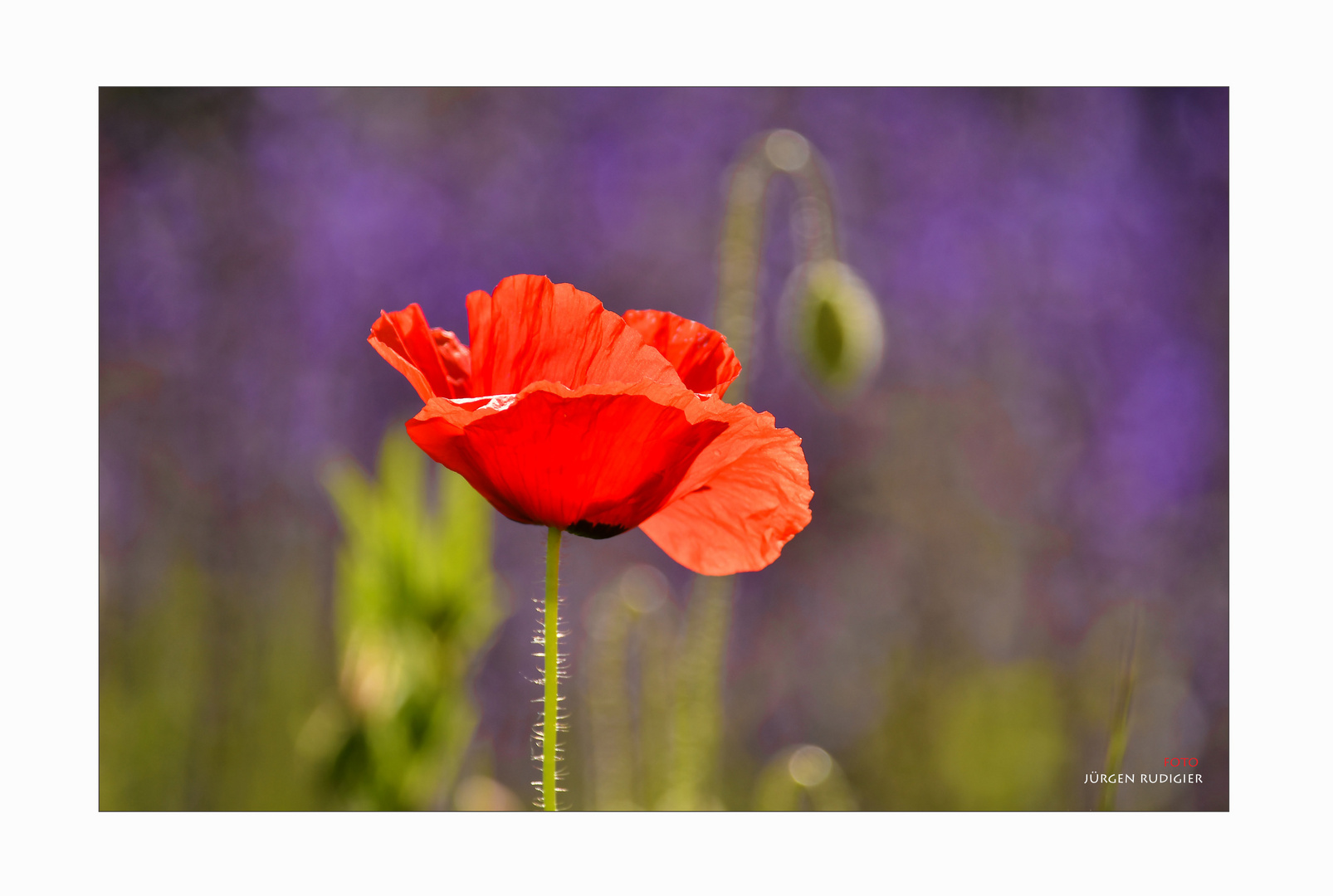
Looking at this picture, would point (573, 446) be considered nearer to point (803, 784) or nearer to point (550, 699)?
point (550, 699)

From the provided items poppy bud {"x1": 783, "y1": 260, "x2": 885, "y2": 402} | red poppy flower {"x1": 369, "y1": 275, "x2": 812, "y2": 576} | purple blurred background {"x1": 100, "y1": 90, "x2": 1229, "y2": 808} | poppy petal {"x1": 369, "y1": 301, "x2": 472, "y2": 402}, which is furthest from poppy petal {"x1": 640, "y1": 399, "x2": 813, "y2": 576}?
purple blurred background {"x1": 100, "y1": 90, "x2": 1229, "y2": 808}

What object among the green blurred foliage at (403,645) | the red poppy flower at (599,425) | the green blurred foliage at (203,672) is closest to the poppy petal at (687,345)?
the red poppy flower at (599,425)

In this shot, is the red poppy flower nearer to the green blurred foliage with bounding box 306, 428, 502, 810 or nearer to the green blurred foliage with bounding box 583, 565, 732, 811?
Answer: the green blurred foliage with bounding box 306, 428, 502, 810

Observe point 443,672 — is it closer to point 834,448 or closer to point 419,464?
point 419,464

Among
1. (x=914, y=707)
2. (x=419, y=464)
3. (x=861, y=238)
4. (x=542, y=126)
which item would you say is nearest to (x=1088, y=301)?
(x=861, y=238)

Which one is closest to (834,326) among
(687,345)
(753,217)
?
(753,217)
